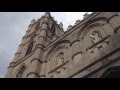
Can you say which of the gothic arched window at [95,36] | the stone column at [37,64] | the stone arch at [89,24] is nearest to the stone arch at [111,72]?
the gothic arched window at [95,36]

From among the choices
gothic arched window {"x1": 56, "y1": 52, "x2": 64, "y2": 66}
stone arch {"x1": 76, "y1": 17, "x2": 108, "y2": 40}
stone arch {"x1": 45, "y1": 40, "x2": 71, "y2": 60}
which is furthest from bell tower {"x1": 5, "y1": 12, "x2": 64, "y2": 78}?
stone arch {"x1": 76, "y1": 17, "x2": 108, "y2": 40}

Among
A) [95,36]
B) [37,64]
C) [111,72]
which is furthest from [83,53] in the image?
[37,64]

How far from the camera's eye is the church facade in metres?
9.95

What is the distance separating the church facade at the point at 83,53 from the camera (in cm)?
995

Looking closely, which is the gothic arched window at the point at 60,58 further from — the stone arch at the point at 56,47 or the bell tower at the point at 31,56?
the bell tower at the point at 31,56

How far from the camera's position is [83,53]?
1239cm

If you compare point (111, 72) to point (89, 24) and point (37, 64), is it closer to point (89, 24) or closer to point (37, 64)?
point (89, 24)

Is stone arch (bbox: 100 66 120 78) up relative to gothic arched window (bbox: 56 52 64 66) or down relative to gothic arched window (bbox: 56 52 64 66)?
down

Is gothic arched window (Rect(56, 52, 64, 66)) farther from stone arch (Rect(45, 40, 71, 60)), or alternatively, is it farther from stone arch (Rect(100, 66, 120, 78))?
stone arch (Rect(100, 66, 120, 78))
